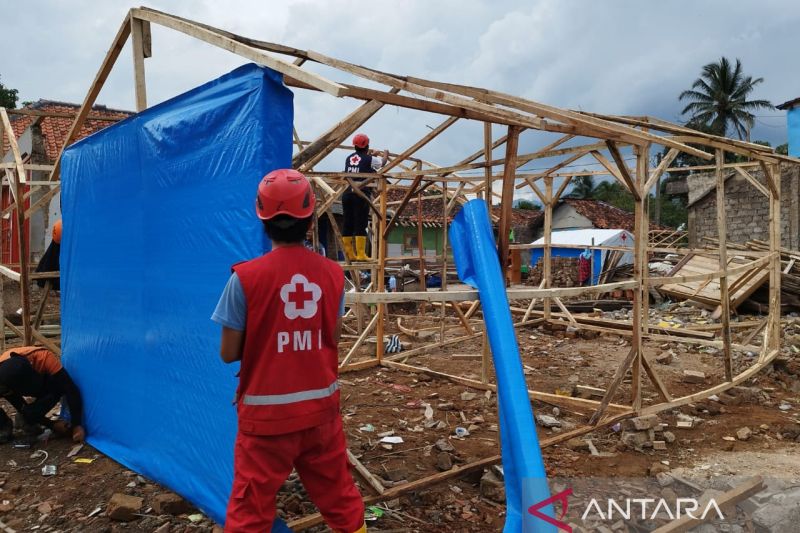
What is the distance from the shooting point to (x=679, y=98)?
1543 inches

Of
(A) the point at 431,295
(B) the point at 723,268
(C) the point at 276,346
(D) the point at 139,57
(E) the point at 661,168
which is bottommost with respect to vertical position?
(C) the point at 276,346

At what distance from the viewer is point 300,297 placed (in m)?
2.25

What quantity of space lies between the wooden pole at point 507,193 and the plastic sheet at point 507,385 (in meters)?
0.12

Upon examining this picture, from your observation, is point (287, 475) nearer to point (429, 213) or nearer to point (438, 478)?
point (438, 478)

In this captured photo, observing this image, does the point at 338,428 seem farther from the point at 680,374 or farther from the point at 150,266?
the point at 680,374

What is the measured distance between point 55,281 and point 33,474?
3824 millimetres

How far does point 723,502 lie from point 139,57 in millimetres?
5374

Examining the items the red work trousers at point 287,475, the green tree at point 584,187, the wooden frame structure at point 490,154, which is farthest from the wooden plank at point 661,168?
the green tree at point 584,187

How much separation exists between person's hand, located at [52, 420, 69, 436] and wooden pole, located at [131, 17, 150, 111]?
115 inches

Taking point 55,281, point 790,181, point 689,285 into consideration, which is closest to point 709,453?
point 55,281

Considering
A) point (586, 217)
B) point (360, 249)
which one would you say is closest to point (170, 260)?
point (360, 249)

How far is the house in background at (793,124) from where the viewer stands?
66.1ft

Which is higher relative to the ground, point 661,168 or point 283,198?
point 661,168

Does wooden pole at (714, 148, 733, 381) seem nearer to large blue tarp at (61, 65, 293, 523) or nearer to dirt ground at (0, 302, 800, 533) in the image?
dirt ground at (0, 302, 800, 533)
